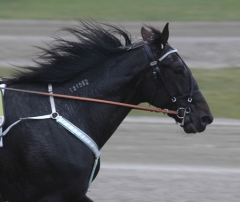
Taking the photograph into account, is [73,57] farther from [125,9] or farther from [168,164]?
[125,9]

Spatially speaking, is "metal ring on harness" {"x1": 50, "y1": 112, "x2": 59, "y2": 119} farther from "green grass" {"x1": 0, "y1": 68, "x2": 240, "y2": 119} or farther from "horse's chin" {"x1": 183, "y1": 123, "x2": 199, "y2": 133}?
"green grass" {"x1": 0, "y1": 68, "x2": 240, "y2": 119}

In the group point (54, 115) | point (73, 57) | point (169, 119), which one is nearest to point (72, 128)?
point (54, 115)

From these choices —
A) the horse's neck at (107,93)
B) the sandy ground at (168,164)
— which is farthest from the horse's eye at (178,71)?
the sandy ground at (168,164)

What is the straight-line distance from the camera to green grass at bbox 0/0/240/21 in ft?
67.6

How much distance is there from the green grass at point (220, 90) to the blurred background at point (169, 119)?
2 cm

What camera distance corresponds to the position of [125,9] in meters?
22.2

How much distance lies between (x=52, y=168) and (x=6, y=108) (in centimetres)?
52

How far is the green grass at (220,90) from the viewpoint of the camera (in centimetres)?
1062

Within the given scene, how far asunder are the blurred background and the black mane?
445 millimetres

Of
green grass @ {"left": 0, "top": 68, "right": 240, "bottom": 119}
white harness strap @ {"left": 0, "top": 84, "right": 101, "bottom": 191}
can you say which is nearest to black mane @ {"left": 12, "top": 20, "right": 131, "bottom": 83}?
white harness strap @ {"left": 0, "top": 84, "right": 101, "bottom": 191}

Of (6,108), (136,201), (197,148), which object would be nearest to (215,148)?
(197,148)

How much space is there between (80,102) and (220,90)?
8109mm

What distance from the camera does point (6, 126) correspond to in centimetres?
426

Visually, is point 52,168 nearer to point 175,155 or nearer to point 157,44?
point 157,44
